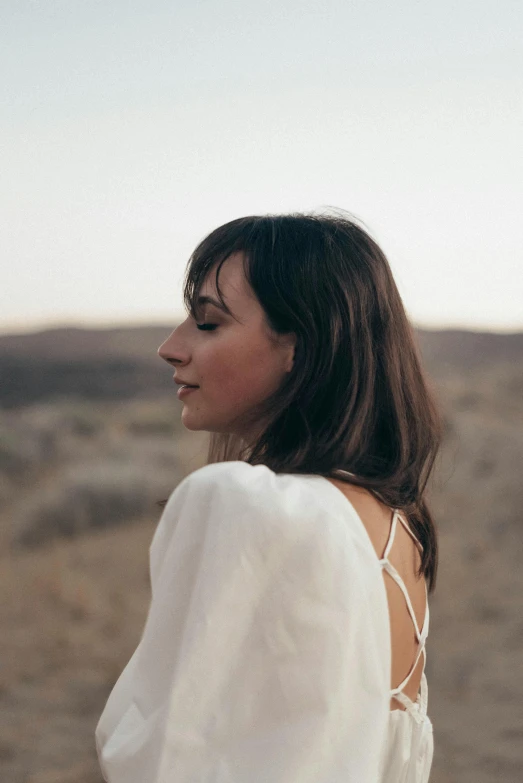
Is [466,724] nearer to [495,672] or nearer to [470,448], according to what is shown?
[495,672]

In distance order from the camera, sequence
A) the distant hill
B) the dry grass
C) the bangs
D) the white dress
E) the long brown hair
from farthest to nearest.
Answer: the distant hill < the dry grass < the bangs < the long brown hair < the white dress

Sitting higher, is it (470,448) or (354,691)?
(354,691)

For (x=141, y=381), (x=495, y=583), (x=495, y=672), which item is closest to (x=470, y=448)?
(x=495, y=583)

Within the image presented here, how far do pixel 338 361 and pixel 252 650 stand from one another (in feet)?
1.85

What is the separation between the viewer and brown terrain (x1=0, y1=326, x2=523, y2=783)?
19.4 feet

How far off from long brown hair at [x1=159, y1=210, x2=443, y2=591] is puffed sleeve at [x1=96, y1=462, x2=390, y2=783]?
0.25 metres

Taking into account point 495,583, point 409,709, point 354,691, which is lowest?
point 495,583

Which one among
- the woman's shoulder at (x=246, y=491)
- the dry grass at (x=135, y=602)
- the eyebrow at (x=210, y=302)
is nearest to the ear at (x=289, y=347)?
the eyebrow at (x=210, y=302)

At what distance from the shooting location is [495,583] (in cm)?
895

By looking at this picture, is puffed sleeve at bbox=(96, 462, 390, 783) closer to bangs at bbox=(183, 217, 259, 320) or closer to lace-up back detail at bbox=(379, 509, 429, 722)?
lace-up back detail at bbox=(379, 509, 429, 722)

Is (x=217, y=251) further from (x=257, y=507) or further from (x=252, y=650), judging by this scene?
(x=252, y=650)

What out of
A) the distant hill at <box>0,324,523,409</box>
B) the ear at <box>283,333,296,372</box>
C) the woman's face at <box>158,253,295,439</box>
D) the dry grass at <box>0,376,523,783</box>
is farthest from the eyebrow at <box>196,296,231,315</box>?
the distant hill at <box>0,324,523,409</box>

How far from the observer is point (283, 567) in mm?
1213

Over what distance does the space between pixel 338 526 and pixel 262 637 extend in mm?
173
